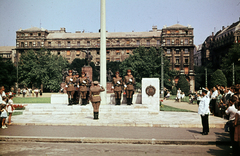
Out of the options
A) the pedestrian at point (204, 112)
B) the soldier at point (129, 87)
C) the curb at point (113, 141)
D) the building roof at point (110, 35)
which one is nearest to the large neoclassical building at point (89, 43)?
the building roof at point (110, 35)

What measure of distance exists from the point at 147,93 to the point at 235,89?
22.5 ft

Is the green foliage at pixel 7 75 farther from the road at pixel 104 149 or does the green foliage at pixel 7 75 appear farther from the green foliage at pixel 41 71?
the road at pixel 104 149

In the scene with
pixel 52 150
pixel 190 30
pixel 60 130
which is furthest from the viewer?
pixel 190 30

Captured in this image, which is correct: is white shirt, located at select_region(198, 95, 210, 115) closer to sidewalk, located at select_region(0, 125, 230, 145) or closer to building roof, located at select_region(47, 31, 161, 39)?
sidewalk, located at select_region(0, 125, 230, 145)

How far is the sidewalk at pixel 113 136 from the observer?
313 inches

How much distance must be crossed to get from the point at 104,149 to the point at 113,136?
1.39 m

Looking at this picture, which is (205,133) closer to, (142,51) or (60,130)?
(60,130)

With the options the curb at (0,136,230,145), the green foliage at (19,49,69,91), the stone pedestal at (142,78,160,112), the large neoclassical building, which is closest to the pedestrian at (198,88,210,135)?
the curb at (0,136,230,145)

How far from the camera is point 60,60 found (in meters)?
73.0

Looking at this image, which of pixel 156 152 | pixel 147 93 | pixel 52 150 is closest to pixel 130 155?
pixel 156 152

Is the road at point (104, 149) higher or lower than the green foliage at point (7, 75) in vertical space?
lower

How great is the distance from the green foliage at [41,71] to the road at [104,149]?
57.7 m

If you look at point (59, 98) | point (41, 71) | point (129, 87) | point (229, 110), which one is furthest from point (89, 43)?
point (229, 110)

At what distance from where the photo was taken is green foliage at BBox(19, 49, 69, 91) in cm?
6394
